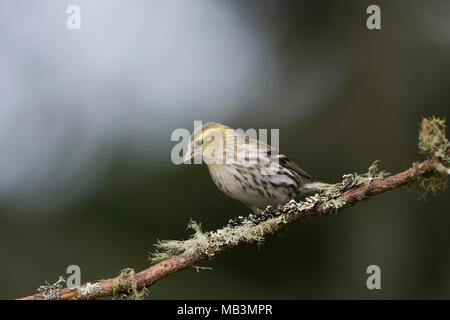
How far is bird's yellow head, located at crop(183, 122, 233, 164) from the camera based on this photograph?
16.9 ft

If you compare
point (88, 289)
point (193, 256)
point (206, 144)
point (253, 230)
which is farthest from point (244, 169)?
point (88, 289)

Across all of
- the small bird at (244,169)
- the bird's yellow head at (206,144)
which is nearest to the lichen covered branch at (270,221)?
the small bird at (244,169)

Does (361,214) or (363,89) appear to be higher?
(363,89)

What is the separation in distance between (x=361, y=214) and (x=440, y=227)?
1036 millimetres

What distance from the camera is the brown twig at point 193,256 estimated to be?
3286mm

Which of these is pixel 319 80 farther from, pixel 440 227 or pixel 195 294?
pixel 195 294

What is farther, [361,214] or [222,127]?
[361,214]

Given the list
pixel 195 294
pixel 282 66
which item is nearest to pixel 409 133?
pixel 282 66

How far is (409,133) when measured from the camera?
22.4 ft

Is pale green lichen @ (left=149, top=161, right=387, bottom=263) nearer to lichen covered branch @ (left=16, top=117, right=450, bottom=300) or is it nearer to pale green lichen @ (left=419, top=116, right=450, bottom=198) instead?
lichen covered branch @ (left=16, top=117, right=450, bottom=300)

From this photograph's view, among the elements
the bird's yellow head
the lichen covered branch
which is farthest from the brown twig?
the bird's yellow head

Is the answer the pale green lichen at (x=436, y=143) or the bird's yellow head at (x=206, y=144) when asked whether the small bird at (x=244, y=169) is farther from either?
the pale green lichen at (x=436, y=143)
